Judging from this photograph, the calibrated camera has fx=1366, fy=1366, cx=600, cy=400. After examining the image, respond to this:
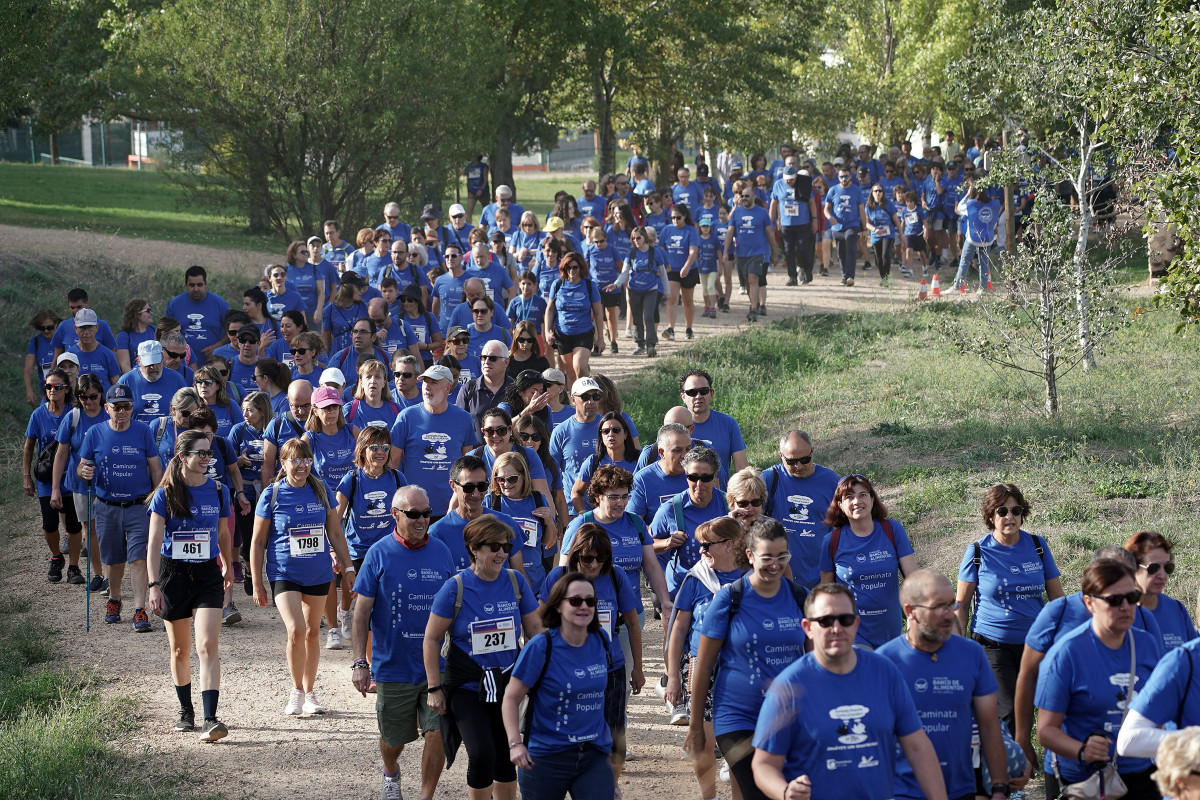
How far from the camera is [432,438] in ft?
32.8

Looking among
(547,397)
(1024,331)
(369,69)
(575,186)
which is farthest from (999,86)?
(575,186)

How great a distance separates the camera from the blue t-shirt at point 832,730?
5.18m

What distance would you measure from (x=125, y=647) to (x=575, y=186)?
45.3 meters

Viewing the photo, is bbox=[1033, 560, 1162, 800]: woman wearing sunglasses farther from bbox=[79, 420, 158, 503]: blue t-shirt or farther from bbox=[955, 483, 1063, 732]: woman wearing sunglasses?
bbox=[79, 420, 158, 503]: blue t-shirt

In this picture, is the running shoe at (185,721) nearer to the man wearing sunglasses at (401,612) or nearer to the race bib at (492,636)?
the man wearing sunglasses at (401,612)

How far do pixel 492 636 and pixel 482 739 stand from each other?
1.67ft

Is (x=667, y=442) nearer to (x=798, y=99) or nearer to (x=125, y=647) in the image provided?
(x=125, y=647)

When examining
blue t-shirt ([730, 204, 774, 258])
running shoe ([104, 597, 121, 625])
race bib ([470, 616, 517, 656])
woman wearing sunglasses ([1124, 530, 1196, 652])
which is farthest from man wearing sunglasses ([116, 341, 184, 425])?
blue t-shirt ([730, 204, 774, 258])

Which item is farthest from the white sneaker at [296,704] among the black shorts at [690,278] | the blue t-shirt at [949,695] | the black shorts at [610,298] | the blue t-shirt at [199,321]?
the black shorts at [690,278]

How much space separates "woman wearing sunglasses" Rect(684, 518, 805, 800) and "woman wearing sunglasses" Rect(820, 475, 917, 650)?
1095mm

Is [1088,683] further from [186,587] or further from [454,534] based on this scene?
[186,587]

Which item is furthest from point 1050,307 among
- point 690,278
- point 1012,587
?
point 1012,587

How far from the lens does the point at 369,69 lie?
22.8 m

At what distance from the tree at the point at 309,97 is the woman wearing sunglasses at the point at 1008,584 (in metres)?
17.1
